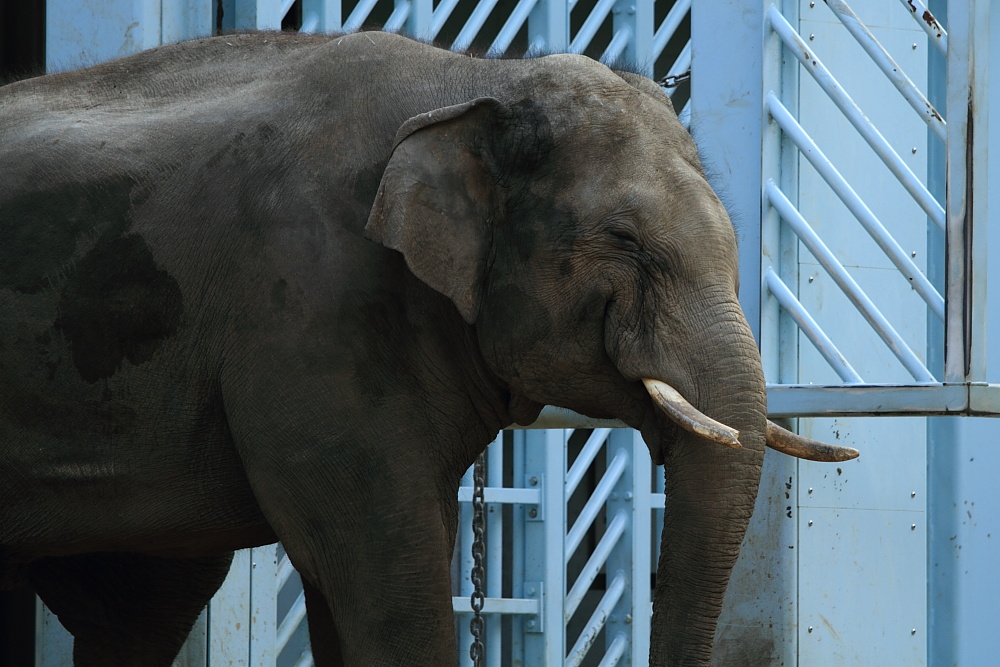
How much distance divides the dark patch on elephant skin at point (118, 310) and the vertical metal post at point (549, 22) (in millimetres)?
2989

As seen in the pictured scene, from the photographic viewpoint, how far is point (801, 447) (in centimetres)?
344

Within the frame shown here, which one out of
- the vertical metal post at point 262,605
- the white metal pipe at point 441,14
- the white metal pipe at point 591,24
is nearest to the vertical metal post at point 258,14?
the white metal pipe at point 441,14

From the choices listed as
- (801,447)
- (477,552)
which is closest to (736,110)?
(801,447)

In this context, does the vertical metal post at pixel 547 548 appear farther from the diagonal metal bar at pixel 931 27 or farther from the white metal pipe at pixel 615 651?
the diagonal metal bar at pixel 931 27

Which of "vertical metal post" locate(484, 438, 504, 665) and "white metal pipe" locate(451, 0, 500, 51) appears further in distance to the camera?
"vertical metal post" locate(484, 438, 504, 665)

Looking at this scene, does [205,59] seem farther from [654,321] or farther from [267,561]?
[267,561]

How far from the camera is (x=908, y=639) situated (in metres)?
5.48

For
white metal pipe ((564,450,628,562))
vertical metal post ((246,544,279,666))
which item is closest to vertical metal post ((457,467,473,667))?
white metal pipe ((564,450,628,562))

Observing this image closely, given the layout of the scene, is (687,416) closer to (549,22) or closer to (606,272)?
(606,272)

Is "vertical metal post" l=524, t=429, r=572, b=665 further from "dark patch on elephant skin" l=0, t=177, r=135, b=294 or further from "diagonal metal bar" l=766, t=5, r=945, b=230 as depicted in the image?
"dark patch on elephant skin" l=0, t=177, r=135, b=294

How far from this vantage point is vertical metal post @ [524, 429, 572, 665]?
617 centimetres

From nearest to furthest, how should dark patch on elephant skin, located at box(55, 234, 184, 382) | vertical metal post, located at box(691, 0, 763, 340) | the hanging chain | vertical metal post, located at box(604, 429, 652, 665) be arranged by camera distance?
1. dark patch on elephant skin, located at box(55, 234, 184, 382)
2. vertical metal post, located at box(691, 0, 763, 340)
3. the hanging chain
4. vertical metal post, located at box(604, 429, 652, 665)

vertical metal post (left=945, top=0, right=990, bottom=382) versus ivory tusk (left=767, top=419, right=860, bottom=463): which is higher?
vertical metal post (left=945, top=0, right=990, bottom=382)

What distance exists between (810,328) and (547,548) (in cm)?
218
